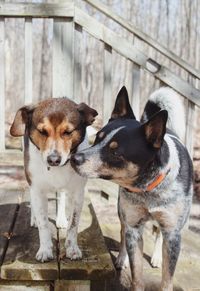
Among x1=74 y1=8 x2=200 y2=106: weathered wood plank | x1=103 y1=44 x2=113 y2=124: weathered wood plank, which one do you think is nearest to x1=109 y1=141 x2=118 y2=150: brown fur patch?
x1=74 y1=8 x2=200 y2=106: weathered wood plank

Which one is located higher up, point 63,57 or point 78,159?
point 63,57

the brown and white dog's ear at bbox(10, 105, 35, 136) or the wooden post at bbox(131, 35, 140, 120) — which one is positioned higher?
the wooden post at bbox(131, 35, 140, 120)

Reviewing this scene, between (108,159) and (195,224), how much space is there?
2.93 metres

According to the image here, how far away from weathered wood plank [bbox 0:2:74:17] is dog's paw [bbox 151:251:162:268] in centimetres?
223

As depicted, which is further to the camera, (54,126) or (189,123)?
(189,123)

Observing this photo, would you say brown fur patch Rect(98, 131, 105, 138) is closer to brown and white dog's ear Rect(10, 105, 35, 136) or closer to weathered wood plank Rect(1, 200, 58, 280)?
brown and white dog's ear Rect(10, 105, 35, 136)

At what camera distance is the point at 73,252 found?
267cm

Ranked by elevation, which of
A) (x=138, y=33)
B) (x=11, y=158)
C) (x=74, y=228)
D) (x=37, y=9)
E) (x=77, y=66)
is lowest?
(x=74, y=228)

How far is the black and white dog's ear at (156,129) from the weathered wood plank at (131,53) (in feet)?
5.16

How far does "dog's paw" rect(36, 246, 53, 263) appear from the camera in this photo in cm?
261

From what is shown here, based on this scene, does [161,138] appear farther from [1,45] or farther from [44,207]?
[1,45]

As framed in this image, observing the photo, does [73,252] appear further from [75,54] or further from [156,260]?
[75,54]

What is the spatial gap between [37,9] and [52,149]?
2202 mm

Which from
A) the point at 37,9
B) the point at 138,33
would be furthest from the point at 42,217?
the point at 138,33
